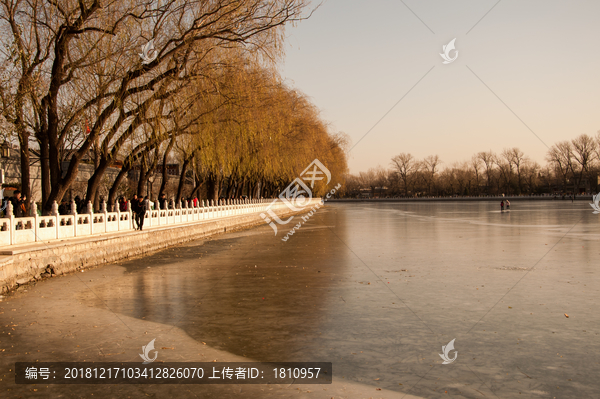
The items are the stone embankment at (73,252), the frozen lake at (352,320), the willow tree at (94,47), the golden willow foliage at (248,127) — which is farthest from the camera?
the golden willow foliage at (248,127)

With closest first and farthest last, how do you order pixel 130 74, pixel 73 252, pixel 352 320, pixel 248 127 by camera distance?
1. pixel 352 320
2. pixel 73 252
3. pixel 130 74
4. pixel 248 127

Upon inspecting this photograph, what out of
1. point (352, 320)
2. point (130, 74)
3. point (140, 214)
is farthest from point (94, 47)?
point (352, 320)

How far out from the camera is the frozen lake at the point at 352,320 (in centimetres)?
526

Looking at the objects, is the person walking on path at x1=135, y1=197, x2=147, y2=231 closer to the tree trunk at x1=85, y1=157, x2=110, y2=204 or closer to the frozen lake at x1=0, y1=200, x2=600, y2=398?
the tree trunk at x1=85, y1=157, x2=110, y2=204

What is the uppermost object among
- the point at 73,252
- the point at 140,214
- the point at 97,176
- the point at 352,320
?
the point at 97,176

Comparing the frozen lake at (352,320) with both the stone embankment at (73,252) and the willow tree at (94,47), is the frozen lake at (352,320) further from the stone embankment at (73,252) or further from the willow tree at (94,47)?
the willow tree at (94,47)

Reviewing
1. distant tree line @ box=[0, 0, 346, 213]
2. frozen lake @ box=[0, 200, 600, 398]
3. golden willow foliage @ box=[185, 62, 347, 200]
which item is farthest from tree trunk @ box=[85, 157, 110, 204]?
Answer: frozen lake @ box=[0, 200, 600, 398]

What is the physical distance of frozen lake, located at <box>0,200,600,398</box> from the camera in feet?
17.3

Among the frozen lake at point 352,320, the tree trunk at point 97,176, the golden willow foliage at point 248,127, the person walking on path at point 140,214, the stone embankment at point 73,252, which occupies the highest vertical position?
the golden willow foliage at point 248,127

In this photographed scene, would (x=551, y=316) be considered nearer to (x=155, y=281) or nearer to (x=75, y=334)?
(x=75, y=334)

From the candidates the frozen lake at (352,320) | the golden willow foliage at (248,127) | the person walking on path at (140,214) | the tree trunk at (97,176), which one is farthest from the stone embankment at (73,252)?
the golden willow foliage at (248,127)

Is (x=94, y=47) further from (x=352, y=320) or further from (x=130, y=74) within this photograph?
(x=352, y=320)

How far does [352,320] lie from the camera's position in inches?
300

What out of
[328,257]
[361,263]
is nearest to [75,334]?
[361,263]
